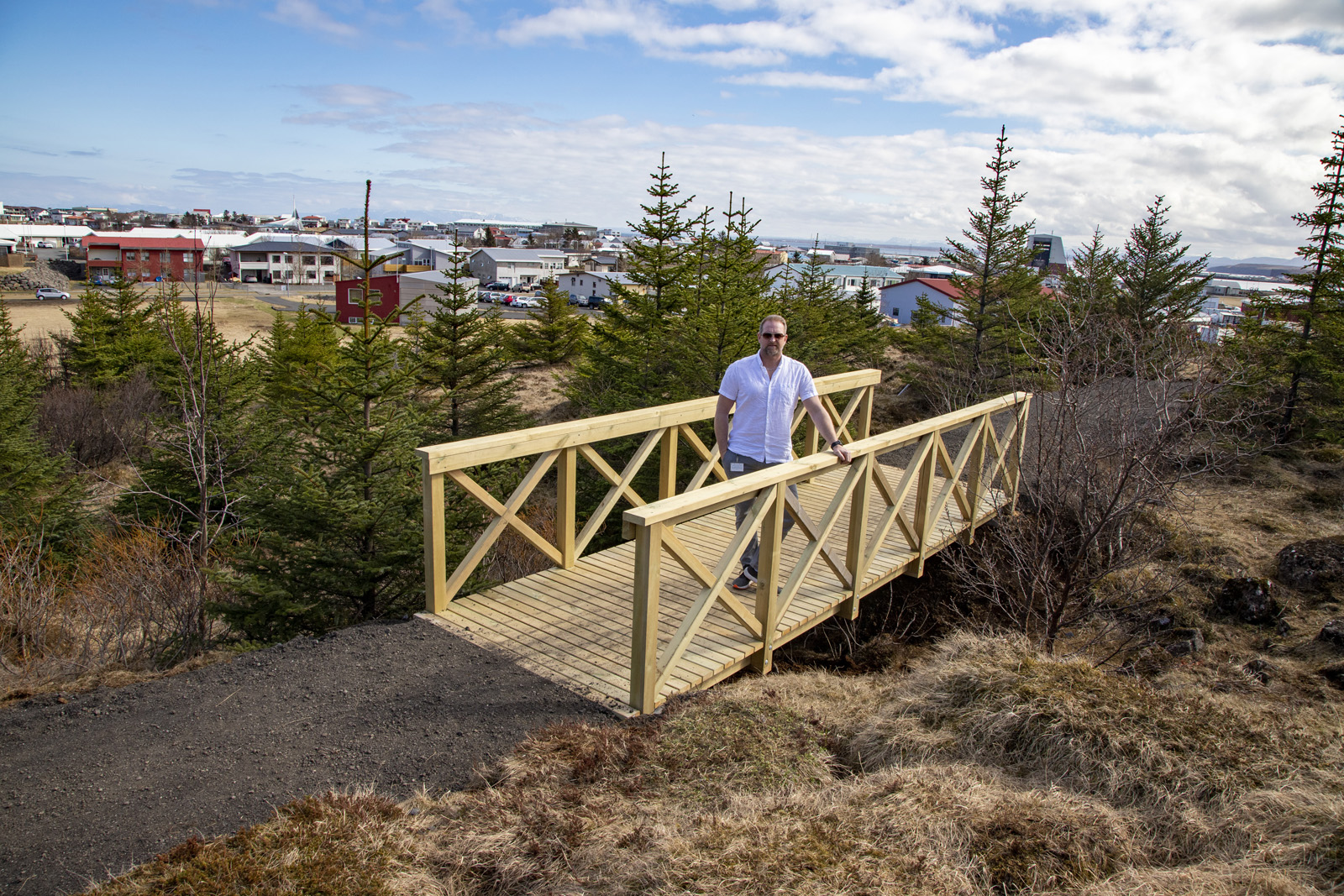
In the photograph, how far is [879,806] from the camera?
9.60ft

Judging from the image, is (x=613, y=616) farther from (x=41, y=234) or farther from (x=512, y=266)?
(x=41, y=234)

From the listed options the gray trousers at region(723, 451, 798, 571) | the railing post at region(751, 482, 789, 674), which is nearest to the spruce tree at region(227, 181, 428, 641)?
the gray trousers at region(723, 451, 798, 571)

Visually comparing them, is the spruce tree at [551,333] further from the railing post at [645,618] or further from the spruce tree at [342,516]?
the railing post at [645,618]

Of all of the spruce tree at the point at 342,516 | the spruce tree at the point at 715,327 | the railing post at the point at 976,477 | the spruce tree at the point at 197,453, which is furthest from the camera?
the spruce tree at the point at 715,327

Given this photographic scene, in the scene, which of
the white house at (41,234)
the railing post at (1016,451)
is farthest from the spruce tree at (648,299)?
the white house at (41,234)

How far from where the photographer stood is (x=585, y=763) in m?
3.44

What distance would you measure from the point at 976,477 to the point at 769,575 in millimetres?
3613

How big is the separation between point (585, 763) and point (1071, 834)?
1.86 m

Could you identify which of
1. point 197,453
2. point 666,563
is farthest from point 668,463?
point 197,453

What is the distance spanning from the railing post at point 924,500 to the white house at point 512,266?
77172mm

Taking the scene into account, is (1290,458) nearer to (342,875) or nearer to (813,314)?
→ (813,314)

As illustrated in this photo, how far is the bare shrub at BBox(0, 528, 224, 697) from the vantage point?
5195 mm

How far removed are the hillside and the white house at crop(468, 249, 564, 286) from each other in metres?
79.7

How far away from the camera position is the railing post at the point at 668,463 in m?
6.56
